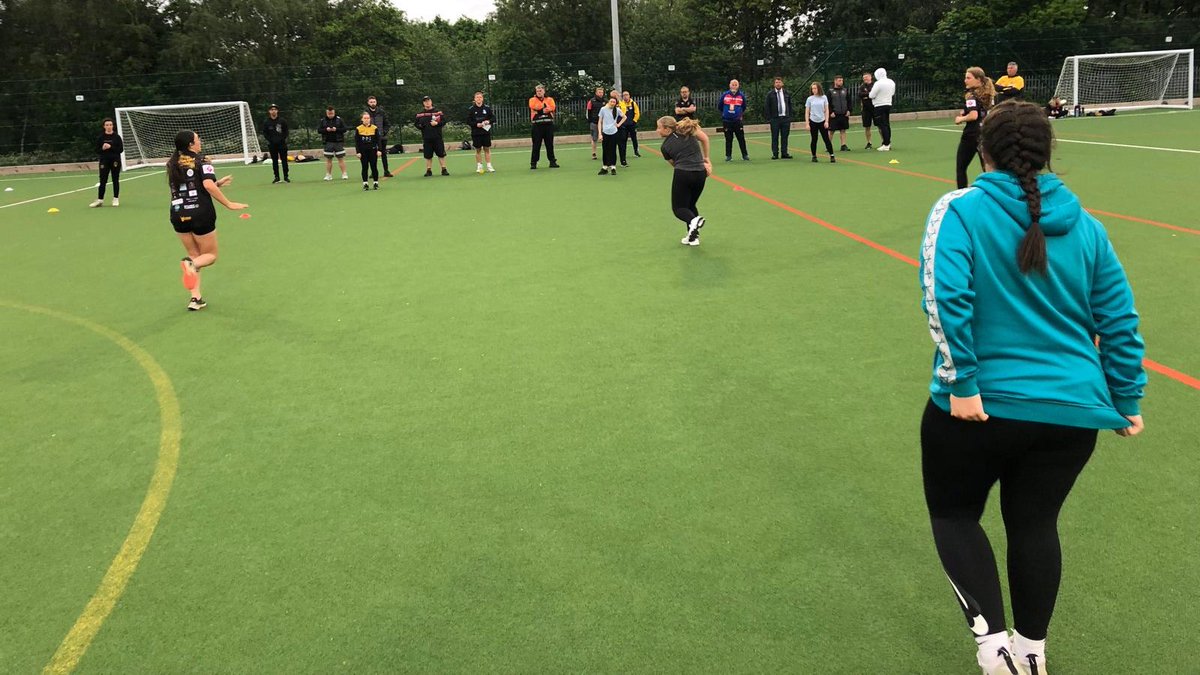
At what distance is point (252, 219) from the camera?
1438 centimetres

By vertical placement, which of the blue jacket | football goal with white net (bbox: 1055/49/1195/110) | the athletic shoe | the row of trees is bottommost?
the athletic shoe

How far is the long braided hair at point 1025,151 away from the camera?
228cm

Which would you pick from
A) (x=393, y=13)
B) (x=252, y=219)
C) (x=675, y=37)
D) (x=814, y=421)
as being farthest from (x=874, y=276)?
(x=393, y=13)

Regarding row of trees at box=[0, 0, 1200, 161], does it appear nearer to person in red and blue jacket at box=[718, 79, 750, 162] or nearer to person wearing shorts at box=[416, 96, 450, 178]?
person wearing shorts at box=[416, 96, 450, 178]

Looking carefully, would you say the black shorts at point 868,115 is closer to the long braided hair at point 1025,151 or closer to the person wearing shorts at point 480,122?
the person wearing shorts at point 480,122

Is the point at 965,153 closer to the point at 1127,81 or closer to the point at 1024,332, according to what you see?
the point at 1024,332

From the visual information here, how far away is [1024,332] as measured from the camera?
2.35 m

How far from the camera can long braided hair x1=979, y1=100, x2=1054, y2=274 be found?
228 centimetres

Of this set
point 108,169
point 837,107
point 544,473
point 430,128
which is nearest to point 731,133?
point 837,107

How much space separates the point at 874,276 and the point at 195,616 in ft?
22.0

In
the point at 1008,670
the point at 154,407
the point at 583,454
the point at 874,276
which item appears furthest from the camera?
the point at 874,276

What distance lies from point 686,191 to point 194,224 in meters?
5.47

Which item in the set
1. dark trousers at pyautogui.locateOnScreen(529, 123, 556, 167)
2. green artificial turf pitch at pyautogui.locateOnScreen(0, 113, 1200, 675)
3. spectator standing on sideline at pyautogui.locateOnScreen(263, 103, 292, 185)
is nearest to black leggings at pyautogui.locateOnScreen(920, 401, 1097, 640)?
green artificial turf pitch at pyautogui.locateOnScreen(0, 113, 1200, 675)

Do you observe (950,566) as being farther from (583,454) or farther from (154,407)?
(154,407)
